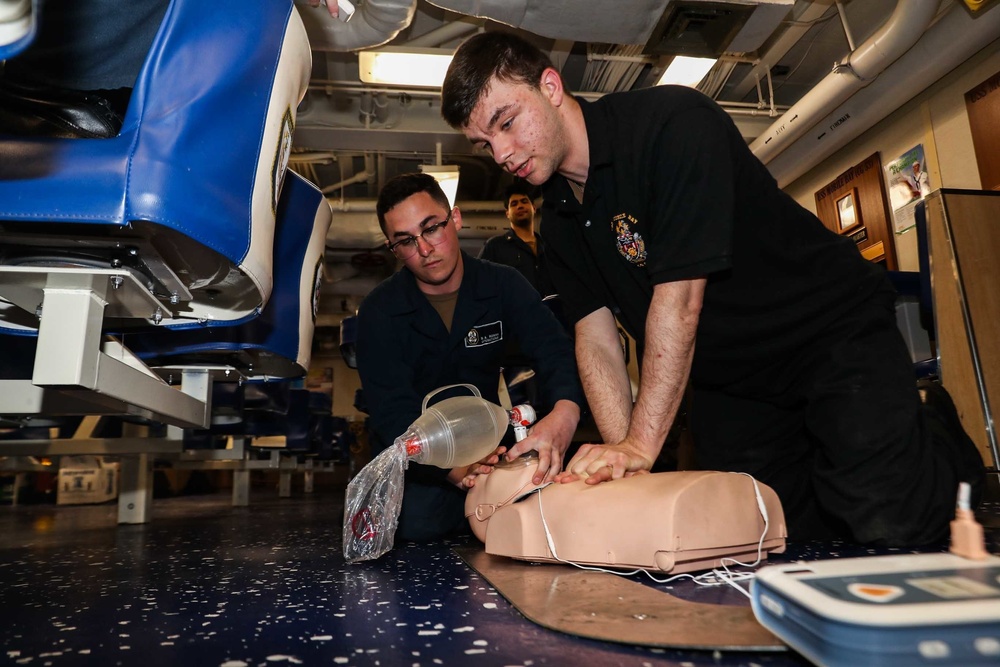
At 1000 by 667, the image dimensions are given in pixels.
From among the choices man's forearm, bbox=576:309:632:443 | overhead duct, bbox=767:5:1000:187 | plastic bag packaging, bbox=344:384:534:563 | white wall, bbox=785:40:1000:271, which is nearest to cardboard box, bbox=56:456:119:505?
plastic bag packaging, bbox=344:384:534:563

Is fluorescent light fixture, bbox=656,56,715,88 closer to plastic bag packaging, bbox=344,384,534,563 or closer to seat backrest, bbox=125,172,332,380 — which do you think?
seat backrest, bbox=125,172,332,380

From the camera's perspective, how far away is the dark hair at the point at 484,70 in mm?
1272

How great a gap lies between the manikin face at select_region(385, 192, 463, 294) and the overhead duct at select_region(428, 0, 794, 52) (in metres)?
1.31

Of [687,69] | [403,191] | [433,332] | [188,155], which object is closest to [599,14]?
[687,69]

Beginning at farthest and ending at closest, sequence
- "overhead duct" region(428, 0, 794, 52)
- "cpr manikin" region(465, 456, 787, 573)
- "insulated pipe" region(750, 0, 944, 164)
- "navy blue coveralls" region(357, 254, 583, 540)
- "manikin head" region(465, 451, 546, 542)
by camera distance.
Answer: "insulated pipe" region(750, 0, 944, 164), "overhead duct" region(428, 0, 794, 52), "navy blue coveralls" region(357, 254, 583, 540), "manikin head" region(465, 451, 546, 542), "cpr manikin" region(465, 456, 787, 573)

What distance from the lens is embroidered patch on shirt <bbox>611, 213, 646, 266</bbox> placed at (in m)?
1.27

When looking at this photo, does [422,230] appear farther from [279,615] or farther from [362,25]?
[362,25]

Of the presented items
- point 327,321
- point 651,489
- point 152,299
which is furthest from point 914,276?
point 327,321

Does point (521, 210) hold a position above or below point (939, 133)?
below

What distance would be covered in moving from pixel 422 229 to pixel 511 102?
57 centimetres

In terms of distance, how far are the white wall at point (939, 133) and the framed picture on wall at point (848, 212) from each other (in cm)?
27

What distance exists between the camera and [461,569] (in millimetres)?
1080

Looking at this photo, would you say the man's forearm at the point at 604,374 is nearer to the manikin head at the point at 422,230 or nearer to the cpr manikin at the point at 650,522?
the cpr manikin at the point at 650,522

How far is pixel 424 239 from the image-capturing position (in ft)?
5.76
